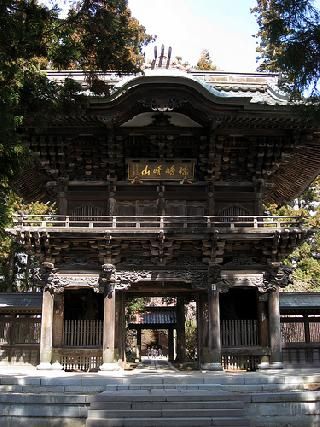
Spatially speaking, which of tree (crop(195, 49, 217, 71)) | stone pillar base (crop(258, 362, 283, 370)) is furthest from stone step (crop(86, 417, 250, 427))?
tree (crop(195, 49, 217, 71))

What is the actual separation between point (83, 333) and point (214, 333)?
4.37m

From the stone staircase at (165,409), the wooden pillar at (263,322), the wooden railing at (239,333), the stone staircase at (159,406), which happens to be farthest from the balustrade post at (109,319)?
the wooden pillar at (263,322)

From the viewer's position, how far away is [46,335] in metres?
15.0

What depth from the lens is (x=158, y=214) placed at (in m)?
16.2

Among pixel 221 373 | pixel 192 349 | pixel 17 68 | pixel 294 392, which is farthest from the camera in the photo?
pixel 192 349

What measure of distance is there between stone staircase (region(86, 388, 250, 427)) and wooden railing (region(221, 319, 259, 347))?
5.12 meters

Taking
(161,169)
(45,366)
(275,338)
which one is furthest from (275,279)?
(45,366)

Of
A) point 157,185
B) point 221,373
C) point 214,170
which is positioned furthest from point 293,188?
point 221,373

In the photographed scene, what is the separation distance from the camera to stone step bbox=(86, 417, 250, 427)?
962 cm

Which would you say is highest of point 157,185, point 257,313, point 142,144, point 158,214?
point 142,144

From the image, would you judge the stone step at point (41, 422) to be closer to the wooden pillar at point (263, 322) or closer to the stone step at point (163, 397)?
the stone step at point (163, 397)

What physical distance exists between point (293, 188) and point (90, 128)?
9602 mm

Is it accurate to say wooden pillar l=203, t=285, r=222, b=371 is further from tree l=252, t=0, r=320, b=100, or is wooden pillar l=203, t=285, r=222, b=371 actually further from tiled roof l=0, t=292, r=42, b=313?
tree l=252, t=0, r=320, b=100

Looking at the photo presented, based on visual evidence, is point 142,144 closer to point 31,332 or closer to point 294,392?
point 31,332
